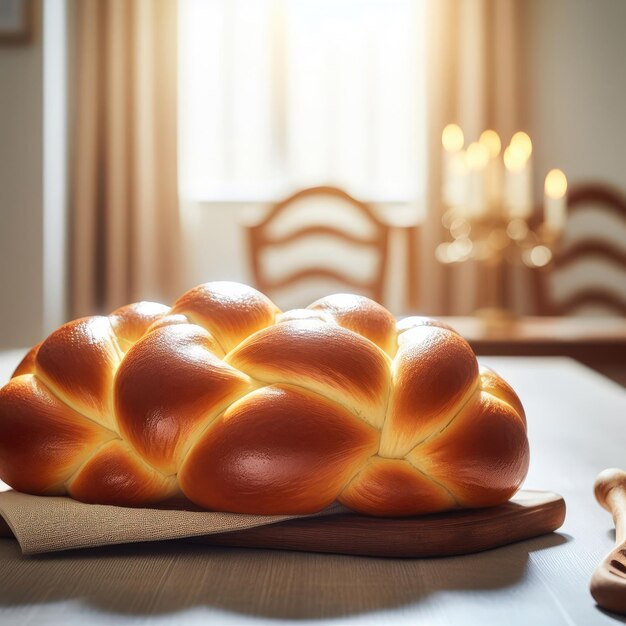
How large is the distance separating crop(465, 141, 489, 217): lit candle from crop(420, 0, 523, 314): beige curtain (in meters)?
1.42

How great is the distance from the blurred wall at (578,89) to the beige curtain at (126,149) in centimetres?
164

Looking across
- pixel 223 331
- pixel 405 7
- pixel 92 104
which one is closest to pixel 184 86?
pixel 92 104

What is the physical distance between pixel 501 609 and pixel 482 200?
1.97 m

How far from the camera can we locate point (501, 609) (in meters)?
0.33

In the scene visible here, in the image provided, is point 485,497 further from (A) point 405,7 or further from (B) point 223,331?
(A) point 405,7

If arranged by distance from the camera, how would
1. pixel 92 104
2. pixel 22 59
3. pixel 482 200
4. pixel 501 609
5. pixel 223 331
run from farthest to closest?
pixel 92 104
pixel 22 59
pixel 482 200
pixel 223 331
pixel 501 609

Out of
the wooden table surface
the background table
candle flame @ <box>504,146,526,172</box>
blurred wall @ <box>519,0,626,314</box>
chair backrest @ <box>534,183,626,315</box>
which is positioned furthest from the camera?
blurred wall @ <box>519,0,626,314</box>

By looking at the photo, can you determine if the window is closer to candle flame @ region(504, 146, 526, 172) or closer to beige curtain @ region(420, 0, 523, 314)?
beige curtain @ region(420, 0, 523, 314)

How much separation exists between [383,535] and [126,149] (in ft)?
11.4

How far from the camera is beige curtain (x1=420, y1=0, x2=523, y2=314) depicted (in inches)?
142

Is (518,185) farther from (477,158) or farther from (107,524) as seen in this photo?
(107,524)

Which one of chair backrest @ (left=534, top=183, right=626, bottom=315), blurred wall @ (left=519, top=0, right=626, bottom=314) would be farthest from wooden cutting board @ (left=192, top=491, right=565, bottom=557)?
blurred wall @ (left=519, top=0, right=626, bottom=314)

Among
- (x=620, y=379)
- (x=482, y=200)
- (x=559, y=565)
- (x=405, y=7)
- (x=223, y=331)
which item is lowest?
(x=620, y=379)

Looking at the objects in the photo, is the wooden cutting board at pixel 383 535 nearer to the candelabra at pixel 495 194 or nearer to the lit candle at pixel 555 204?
the candelabra at pixel 495 194
